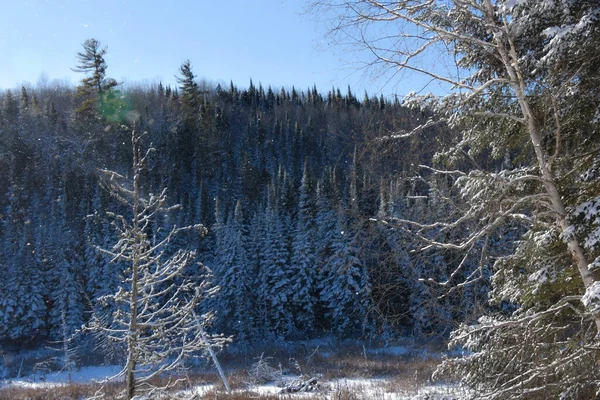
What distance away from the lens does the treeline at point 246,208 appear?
17.5 ft

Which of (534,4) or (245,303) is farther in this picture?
(245,303)

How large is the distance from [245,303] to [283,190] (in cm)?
1465

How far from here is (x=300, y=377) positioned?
72.7ft

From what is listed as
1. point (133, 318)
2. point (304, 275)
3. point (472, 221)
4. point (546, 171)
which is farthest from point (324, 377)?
Answer: point (546, 171)

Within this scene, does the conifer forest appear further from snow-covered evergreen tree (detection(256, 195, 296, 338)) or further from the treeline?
snow-covered evergreen tree (detection(256, 195, 296, 338))

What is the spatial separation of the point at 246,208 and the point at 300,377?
4089 centimetres

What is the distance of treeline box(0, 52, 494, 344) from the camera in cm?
533

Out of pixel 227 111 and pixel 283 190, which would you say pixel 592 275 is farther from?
pixel 227 111

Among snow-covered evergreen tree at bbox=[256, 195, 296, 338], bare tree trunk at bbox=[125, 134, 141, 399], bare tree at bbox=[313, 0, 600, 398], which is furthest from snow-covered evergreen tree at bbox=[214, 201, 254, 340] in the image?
bare tree at bbox=[313, 0, 600, 398]

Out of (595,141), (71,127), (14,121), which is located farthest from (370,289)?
(14,121)

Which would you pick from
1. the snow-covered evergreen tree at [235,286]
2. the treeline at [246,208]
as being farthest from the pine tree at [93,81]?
the snow-covered evergreen tree at [235,286]

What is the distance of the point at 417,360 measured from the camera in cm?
2872

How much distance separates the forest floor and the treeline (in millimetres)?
2793

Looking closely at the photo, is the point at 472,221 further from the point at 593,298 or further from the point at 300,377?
the point at 300,377
